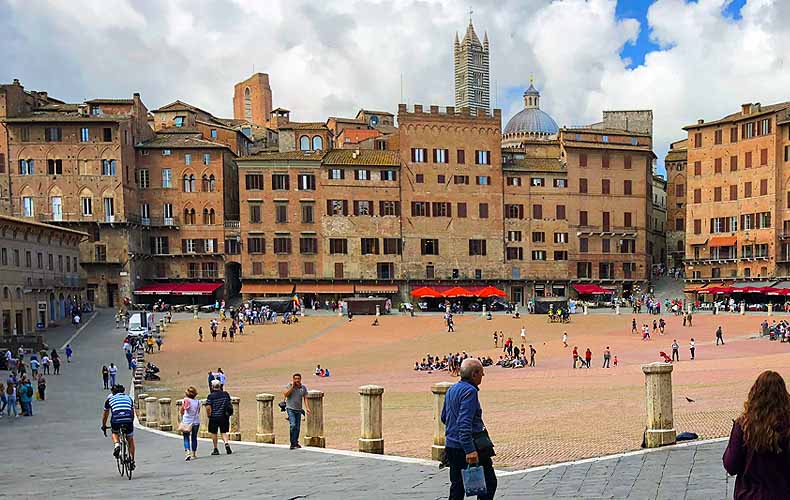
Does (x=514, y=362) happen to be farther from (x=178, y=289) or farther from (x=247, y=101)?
(x=247, y=101)

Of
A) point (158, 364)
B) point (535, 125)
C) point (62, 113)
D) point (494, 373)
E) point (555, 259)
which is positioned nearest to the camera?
point (494, 373)

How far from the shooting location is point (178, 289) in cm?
6250

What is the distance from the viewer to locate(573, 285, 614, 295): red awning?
222 feet

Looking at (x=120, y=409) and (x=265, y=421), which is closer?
(x=120, y=409)

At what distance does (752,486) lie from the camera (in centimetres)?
497

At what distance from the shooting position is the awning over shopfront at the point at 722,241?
6600 cm

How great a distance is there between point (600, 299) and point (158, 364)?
141ft

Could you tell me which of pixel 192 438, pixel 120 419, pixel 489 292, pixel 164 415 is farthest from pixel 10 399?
pixel 489 292

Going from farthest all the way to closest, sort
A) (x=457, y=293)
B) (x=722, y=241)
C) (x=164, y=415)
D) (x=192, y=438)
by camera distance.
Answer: (x=722, y=241) < (x=457, y=293) < (x=164, y=415) < (x=192, y=438)

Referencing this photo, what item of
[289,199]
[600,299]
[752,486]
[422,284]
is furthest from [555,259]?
[752,486]

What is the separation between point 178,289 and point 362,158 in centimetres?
1894

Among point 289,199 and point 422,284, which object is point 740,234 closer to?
point 422,284

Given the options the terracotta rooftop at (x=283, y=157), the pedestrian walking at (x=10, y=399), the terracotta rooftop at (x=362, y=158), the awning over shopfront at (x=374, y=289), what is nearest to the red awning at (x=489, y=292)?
the awning over shopfront at (x=374, y=289)

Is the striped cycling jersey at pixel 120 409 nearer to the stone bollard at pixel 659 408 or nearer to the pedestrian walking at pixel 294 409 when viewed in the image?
the pedestrian walking at pixel 294 409
